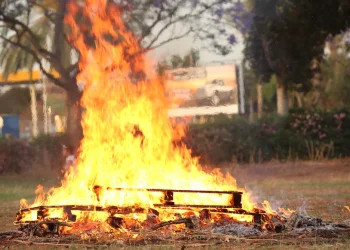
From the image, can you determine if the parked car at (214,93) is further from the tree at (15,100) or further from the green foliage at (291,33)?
the tree at (15,100)

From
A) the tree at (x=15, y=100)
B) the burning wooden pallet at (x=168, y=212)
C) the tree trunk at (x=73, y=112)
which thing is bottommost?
the burning wooden pallet at (x=168, y=212)

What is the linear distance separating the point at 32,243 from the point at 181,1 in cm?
1591

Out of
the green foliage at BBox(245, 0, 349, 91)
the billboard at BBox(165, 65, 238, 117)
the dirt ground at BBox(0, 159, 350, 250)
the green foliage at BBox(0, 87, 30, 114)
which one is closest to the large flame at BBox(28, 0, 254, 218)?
the dirt ground at BBox(0, 159, 350, 250)

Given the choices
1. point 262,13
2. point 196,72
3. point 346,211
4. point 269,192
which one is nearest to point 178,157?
point 346,211

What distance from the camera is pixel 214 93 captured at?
31609 mm

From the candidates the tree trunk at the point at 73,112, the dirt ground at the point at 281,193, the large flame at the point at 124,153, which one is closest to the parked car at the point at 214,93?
the dirt ground at the point at 281,193

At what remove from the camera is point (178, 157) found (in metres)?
10.6

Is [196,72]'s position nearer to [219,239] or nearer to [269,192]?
[269,192]

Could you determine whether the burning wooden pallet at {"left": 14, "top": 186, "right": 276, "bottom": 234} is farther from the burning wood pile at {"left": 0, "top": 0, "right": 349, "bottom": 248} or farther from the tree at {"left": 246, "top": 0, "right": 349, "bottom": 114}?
the tree at {"left": 246, "top": 0, "right": 349, "bottom": 114}

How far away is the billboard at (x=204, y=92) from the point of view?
3038cm

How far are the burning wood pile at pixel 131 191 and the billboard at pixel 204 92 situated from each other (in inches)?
718

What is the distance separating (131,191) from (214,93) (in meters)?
22.5

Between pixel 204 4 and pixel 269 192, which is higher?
pixel 204 4

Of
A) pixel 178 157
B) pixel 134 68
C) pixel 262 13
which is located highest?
pixel 262 13
